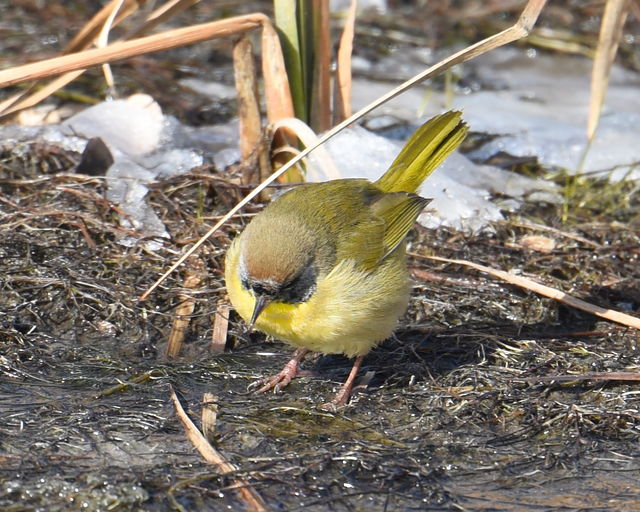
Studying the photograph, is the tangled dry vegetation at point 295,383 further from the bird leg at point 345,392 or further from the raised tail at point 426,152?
the raised tail at point 426,152

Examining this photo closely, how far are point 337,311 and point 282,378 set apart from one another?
52 cm

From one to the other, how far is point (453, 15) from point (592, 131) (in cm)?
432

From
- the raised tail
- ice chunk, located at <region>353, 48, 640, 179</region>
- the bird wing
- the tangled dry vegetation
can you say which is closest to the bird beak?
the tangled dry vegetation

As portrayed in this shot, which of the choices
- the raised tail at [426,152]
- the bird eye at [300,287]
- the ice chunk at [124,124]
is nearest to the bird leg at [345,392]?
the bird eye at [300,287]

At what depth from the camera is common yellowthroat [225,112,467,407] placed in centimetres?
396

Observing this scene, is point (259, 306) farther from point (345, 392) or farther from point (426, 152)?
point (426, 152)

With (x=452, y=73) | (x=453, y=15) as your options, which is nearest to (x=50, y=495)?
(x=452, y=73)

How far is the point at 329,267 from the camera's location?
4195 mm

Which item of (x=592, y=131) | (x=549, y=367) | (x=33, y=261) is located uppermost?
(x=592, y=131)

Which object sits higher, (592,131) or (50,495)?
(592,131)

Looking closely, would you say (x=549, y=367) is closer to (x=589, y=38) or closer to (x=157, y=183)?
(x=157, y=183)

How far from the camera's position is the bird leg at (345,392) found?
4211mm

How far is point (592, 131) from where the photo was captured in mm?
5168

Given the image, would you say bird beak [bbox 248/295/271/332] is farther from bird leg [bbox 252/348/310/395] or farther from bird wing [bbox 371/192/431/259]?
bird wing [bbox 371/192/431/259]
